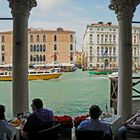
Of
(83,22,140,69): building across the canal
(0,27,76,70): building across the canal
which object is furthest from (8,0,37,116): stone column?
(83,22,140,69): building across the canal

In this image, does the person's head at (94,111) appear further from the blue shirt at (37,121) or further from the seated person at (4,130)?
the seated person at (4,130)

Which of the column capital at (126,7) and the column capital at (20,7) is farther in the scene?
the column capital at (126,7)

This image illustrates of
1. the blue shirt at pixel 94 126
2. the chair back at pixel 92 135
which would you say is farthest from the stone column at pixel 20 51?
the chair back at pixel 92 135

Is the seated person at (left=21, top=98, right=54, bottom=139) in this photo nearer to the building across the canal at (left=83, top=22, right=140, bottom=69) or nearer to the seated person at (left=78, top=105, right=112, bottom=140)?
the seated person at (left=78, top=105, right=112, bottom=140)

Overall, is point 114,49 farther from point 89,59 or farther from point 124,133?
point 124,133

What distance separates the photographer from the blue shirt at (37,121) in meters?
5.04

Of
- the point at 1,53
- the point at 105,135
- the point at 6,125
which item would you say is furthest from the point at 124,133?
the point at 1,53

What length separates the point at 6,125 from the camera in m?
5.02

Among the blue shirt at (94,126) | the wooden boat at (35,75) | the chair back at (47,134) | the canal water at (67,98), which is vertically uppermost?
the blue shirt at (94,126)

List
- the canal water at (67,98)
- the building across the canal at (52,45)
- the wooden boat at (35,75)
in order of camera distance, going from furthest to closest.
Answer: the building across the canal at (52,45)
the wooden boat at (35,75)
the canal water at (67,98)

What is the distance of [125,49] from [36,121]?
3.38 metres

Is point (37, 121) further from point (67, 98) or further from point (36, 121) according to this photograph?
point (67, 98)

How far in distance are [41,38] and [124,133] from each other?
102224 mm

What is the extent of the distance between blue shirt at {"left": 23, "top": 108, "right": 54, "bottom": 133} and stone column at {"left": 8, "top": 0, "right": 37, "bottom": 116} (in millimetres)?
2570
